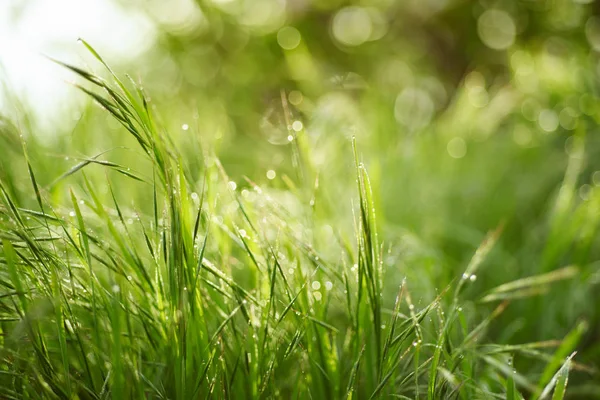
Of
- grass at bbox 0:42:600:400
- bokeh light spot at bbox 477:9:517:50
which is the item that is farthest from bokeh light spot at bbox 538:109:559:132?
bokeh light spot at bbox 477:9:517:50

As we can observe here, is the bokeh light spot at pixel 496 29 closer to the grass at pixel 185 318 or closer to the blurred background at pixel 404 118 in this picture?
the blurred background at pixel 404 118

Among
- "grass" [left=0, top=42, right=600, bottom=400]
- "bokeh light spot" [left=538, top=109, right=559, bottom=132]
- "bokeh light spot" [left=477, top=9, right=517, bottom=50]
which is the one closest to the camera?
"grass" [left=0, top=42, right=600, bottom=400]

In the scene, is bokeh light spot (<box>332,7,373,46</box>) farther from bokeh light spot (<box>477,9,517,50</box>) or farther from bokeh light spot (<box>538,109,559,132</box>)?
bokeh light spot (<box>538,109,559,132</box>)

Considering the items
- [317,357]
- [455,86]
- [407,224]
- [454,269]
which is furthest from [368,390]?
[455,86]

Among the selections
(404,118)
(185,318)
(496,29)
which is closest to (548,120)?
(404,118)

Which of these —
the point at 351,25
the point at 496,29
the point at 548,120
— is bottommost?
the point at 548,120

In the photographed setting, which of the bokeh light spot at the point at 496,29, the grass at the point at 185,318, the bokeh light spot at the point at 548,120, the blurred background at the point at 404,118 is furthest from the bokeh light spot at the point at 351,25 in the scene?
the grass at the point at 185,318

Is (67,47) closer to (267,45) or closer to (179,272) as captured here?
(267,45)

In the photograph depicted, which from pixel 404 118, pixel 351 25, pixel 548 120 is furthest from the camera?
pixel 351 25

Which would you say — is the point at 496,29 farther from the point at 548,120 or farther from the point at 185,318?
the point at 185,318
